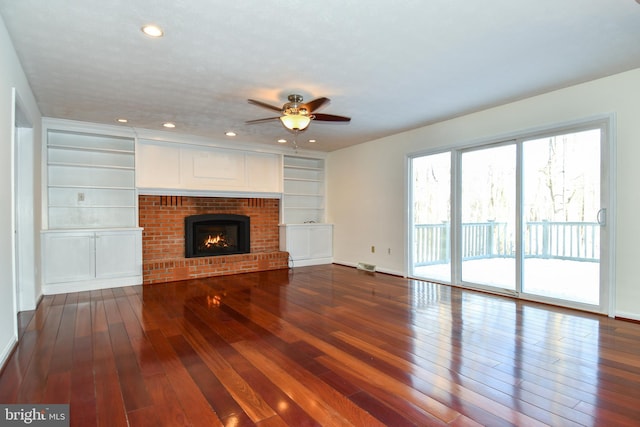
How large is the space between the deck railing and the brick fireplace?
2.68 meters

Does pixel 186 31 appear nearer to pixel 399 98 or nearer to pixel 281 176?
pixel 399 98

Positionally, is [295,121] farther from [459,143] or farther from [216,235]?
[216,235]

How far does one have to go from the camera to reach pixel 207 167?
596 cm

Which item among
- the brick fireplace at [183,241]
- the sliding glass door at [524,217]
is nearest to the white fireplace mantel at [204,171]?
the brick fireplace at [183,241]

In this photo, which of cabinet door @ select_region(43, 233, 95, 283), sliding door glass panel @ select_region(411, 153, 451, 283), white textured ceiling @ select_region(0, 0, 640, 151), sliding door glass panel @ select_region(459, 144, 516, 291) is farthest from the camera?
sliding door glass panel @ select_region(411, 153, 451, 283)

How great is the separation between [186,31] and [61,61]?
4.46 ft

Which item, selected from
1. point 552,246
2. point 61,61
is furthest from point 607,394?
point 61,61

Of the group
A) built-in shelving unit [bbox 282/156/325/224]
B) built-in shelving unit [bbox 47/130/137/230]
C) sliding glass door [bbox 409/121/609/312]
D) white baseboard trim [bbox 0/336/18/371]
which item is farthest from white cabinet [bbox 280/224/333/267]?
white baseboard trim [bbox 0/336/18/371]

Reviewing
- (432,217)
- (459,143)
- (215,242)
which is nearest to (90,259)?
(215,242)

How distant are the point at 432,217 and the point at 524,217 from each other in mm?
1374

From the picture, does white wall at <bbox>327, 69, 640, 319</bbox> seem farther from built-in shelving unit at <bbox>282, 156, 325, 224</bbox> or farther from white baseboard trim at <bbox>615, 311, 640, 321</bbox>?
built-in shelving unit at <bbox>282, 156, 325, 224</bbox>

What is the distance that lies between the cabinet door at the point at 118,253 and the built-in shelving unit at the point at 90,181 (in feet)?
1.47

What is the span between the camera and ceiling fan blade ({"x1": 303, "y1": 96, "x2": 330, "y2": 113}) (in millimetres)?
3245

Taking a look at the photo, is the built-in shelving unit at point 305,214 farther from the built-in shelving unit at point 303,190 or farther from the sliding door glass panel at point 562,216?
the sliding door glass panel at point 562,216
